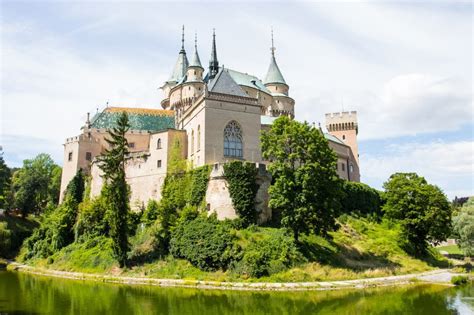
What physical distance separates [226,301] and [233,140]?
2015 cm

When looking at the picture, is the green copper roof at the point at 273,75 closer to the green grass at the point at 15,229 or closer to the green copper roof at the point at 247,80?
the green copper roof at the point at 247,80

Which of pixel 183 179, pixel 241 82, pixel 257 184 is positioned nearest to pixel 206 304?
pixel 257 184

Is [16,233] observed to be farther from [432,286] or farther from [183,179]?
[432,286]

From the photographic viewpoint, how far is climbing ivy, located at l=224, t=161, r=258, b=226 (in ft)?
116

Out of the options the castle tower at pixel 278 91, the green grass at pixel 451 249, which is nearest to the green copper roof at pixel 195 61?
the castle tower at pixel 278 91

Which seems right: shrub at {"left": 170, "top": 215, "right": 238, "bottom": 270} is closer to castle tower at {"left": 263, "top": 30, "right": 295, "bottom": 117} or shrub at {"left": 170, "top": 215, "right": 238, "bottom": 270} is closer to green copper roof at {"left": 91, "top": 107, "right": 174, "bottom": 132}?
green copper roof at {"left": 91, "top": 107, "right": 174, "bottom": 132}

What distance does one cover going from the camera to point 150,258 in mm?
34375

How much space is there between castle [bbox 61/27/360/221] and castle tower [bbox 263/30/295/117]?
3341 millimetres

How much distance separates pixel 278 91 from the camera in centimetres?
6831

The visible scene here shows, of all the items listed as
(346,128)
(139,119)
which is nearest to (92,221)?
(139,119)

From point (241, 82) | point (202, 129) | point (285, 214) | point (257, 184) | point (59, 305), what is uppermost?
point (241, 82)

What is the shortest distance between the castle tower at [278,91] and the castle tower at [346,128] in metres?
8.19

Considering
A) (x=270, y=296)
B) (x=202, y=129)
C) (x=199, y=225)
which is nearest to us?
(x=270, y=296)

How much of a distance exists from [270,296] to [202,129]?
19.8 metres
